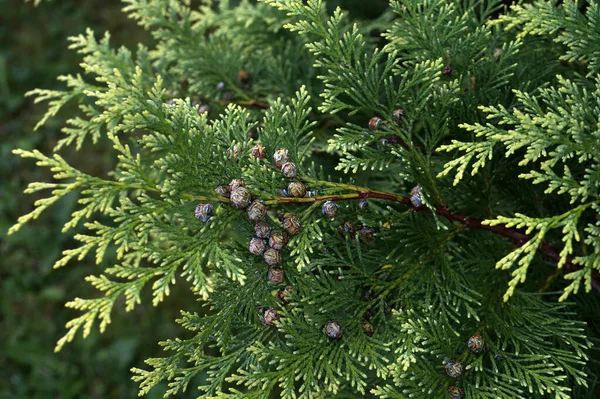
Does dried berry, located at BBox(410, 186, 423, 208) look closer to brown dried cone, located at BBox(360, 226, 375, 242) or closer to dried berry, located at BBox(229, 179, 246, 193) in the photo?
brown dried cone, located at BBox(360, 226, 375, 242)

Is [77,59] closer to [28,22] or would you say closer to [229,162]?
[28,22]

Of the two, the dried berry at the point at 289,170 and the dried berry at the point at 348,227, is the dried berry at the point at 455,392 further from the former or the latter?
the dried berry at the point at 289,170

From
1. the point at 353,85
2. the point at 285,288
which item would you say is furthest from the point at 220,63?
the point at 285,288

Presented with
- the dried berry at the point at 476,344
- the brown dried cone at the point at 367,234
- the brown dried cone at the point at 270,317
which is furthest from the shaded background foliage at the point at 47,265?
the dried berry at the point at 476,344

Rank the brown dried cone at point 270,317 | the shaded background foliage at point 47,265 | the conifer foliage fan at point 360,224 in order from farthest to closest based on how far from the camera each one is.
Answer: the shaded background foliage at point 47,265 → the brown dried cone at point 270,317 → the conifer foliage fan at point 360,224

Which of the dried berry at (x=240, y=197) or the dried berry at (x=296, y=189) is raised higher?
the dried berry at (x=240, y=197)

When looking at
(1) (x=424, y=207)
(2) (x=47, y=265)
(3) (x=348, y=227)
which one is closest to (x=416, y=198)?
(1) (x=424, y=207)

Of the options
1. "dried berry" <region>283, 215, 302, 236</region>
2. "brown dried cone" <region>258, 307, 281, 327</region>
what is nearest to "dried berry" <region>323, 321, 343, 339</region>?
"brown dried cone" <region>258, 307, 281, 327</region>
